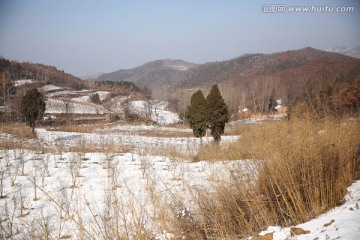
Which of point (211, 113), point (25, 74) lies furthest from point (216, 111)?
point (25, 74)

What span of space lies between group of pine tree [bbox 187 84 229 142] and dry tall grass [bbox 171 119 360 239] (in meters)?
13.2

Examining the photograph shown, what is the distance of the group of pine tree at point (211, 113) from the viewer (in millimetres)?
16766

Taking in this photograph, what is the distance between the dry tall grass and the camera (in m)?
2.59

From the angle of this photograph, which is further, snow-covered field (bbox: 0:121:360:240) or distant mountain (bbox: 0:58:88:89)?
distant mountain (bbox: 0:58:88:89)

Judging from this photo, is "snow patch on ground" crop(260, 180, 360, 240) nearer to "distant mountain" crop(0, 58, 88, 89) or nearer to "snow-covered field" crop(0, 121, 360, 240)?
"snow-covered field" crop(0, 121, 360, 240)

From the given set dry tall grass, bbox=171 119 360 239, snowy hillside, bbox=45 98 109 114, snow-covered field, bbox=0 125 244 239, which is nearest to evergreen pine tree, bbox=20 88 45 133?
snow-covered field, bbox=0 125 244 239

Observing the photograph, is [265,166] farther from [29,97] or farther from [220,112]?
[29,97]

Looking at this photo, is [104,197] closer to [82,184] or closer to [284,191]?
[82,184]

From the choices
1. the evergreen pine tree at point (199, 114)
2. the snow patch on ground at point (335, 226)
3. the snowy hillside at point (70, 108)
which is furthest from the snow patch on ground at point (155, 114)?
the snow patch on ground at point (335, 226)

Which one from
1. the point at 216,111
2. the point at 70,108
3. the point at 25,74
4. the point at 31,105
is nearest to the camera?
the point at 216,111

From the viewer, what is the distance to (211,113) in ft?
55.6

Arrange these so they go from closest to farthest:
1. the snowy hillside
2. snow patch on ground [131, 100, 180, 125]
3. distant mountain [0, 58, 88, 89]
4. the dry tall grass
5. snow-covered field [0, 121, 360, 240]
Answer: snow-covered field [0, 121, 360, 240]
the dry tall grass
the snowy hillside
snow patch on ground [131, 100, 180, 125]
distant mountain [0, 58, 88, 89]

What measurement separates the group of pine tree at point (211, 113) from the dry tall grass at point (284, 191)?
13.2 m

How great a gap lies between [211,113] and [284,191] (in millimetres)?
14218
